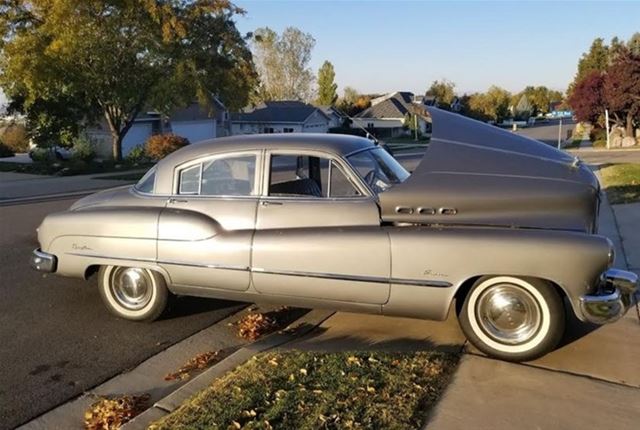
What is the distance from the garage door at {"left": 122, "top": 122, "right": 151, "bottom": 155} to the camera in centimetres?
3844

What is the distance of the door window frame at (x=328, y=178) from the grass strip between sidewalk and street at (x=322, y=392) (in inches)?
49.4

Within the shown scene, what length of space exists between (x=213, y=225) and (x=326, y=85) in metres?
77.5

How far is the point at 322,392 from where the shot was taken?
357cm

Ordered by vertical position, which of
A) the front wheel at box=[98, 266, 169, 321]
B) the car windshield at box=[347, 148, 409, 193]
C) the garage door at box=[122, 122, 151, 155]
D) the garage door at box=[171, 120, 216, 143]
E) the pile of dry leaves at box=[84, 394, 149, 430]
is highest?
the garage door at box=[171, 120, 216, 143]

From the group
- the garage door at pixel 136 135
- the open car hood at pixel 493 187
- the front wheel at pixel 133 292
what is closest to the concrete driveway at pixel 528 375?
the open car hood at pixel 493 187

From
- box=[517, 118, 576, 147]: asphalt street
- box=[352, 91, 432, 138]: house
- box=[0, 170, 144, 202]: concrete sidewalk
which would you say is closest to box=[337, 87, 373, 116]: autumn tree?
box=[352, 91, 432, 138]: house

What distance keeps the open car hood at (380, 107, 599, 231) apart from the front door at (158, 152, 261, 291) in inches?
48.6

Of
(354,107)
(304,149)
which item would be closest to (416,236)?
(304,149)

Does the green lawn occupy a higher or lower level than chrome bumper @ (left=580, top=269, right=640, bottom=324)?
higher

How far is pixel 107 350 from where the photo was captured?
15.2 feet

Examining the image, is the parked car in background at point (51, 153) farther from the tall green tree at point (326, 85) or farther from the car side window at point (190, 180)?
the tall green tree at point (326, 85)

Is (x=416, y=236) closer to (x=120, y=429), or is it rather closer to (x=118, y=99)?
(x=120, y=429)

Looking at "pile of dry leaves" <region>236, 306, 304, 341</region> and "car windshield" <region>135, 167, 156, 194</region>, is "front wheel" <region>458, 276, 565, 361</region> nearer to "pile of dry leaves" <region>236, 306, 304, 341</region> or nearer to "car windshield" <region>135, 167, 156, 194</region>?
"pile of dry leaves" <region>236, 306, 304, 341</region>

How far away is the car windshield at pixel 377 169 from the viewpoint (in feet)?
15.5
